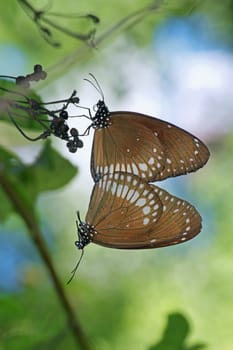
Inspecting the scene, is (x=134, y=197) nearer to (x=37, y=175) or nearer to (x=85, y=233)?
(x=85, y=233)

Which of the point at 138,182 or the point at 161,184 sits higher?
the point at 161,184

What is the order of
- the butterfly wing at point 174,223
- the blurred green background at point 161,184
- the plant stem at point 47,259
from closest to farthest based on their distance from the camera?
the butterfly wing at point 174,223 < the plant stem at point 47,259 < the blurred green background at point 161,184

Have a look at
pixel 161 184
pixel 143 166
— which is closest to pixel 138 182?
pixel 143 166

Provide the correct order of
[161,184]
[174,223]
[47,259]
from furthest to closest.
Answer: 1. [161,184]
2. [47,259]
3. [174,223]

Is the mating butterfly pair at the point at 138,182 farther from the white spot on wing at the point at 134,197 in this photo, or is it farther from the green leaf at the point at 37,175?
the green leaf at the point at 37,175

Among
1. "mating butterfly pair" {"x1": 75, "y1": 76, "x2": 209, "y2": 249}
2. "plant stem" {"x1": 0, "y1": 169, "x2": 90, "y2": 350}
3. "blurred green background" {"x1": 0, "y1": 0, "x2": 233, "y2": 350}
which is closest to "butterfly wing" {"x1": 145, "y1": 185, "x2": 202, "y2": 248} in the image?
"mating butterfly pair" {"x1": 75, "y1": 76, "x2": 209, "y2": 249}

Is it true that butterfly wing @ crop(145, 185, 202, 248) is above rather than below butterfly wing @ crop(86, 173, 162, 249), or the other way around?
below

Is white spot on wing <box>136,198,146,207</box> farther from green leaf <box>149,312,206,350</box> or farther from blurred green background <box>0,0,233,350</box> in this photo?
blurred green background <box>0,0,233,350</box>

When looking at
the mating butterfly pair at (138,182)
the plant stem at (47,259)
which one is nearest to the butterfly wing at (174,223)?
→ the mating butterfly pair at (138,182)
